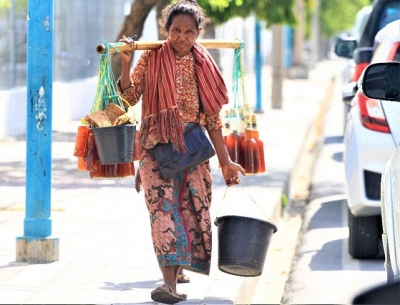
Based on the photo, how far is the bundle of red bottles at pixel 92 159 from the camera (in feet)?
21.5

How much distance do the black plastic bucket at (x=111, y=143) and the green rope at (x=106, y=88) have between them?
0.18 meters

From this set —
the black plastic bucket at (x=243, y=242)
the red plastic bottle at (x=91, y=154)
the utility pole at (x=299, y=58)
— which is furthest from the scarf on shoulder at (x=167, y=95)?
the utility pole at (x=299, y=58)

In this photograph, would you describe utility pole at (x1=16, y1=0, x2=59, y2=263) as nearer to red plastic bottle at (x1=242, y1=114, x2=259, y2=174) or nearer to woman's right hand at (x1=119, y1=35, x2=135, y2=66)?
woman's right hand at (x1=119, y1=35, x2=135, y2=66)

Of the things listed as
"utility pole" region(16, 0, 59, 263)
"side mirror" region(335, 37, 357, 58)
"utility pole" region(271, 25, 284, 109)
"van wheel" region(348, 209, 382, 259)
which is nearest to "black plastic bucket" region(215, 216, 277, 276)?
"utility pole" region(16, 0, 59, 263)

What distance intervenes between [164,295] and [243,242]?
56 centimetres

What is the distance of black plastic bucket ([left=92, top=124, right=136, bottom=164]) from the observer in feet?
21.2

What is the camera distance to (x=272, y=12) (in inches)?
847

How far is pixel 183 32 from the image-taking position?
6484 millimetres

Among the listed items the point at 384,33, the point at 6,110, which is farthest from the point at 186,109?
the point at 6,110

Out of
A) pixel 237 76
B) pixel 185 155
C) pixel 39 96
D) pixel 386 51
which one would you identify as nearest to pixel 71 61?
pixel 386 51

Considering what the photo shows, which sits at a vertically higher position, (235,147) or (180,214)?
(235,147)

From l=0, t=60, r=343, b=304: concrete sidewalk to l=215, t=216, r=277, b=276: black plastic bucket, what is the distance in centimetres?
31

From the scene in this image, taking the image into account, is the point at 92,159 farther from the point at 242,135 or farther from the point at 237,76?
the point at 237,76

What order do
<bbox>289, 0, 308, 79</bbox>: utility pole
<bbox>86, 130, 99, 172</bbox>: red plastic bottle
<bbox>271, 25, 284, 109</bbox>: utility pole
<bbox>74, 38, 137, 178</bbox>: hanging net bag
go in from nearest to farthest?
<bbox>74, 38, 137, 178</bbox>: hanging net bag < <bbox>86, 130, 99, 172</bbox>: red plastic bottle < <bbox>271, 25, 284, 109</bbox>: utility pole < <bbox>289, 0, 308, 79</bbox>: utility pole
